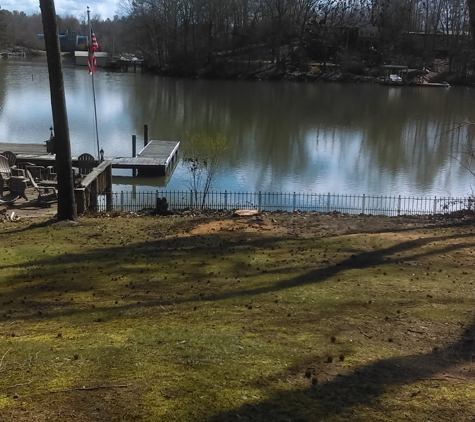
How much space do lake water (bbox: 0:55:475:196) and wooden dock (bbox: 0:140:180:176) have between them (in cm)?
61

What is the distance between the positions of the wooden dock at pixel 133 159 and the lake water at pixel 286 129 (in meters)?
0.61

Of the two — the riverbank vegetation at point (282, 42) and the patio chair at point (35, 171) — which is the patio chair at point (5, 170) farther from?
the riverbank vegetation at point (282, 42)

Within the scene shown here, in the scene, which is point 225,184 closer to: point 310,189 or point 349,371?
point 310,189

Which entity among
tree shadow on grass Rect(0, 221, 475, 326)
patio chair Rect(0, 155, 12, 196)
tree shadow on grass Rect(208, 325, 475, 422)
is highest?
tree shadow on grass Rect(208, 325, 475, 422)

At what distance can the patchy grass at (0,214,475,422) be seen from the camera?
3.90 m

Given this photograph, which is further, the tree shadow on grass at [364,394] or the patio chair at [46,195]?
the patio chair at [46,195]

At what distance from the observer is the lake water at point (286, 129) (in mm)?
23422

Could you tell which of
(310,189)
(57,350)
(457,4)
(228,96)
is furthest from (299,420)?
(457,4)

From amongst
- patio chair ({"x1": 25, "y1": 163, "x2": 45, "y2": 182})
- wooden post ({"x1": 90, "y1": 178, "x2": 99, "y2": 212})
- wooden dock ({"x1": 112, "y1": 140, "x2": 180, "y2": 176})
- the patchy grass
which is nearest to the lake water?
wooden dock ({"x1": 112, "y1": 140, "x2": 180, "y2": 176})

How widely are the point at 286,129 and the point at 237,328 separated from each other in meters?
31.2

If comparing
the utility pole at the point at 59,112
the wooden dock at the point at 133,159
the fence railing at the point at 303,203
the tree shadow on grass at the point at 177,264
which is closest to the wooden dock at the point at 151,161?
the wooden dock at the point at 133,159

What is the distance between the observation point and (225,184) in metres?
22.1

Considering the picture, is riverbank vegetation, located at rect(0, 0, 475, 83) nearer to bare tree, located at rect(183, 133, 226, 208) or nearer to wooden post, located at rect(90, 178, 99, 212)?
bare tree, located at rect(183, 133, 226, 208)

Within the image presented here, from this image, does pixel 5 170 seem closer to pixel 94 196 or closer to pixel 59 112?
pixel 94 196
